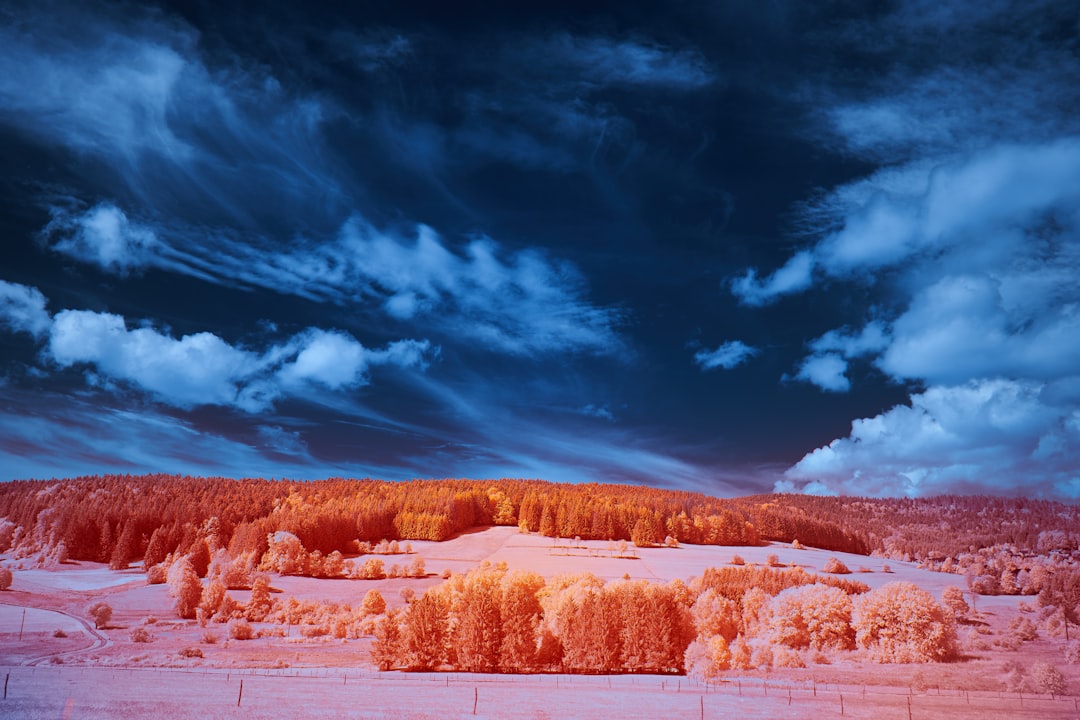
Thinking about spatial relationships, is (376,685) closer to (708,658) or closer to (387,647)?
(387,647)

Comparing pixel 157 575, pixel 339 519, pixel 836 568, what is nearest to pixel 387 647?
pixel 339 519

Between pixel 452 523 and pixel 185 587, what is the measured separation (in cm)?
1974

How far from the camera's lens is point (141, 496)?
5250cm

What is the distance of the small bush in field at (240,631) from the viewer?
3288cm

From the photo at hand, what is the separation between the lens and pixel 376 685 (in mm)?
26688

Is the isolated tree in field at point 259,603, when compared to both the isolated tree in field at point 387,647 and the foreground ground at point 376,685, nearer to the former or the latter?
the foreground ground at point 376,685

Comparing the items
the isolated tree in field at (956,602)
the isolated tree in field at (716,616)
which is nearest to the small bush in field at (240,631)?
the isolated tree in field at (716,616)

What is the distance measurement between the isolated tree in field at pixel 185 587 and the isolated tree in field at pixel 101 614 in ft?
12.0

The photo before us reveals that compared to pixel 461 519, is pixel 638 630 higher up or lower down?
lower down

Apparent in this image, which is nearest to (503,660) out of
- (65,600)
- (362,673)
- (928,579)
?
(362,673)

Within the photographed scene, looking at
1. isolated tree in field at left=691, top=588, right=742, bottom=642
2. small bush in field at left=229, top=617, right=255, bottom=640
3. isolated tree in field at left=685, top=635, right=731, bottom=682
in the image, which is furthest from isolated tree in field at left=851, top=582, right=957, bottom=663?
small bush in field at left=229, top=617, right=255, bottom=640

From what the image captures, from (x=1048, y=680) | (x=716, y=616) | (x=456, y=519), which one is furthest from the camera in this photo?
(x=456, y=519)

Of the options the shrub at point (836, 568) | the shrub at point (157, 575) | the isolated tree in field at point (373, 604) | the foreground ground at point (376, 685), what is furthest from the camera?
the shrub at point (157, 575)

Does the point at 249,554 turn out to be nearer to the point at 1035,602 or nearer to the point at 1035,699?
the point at 1035,699
